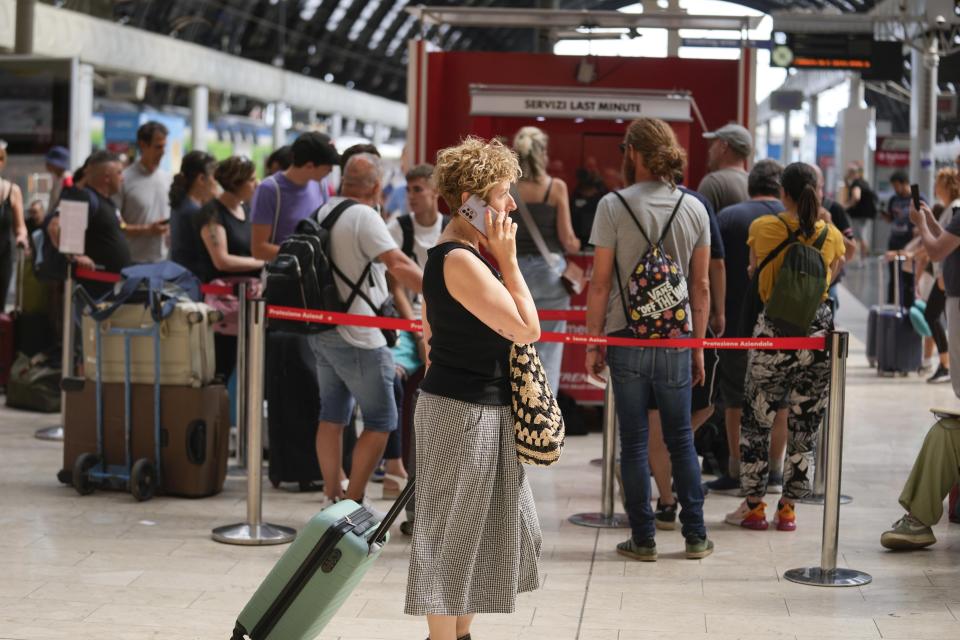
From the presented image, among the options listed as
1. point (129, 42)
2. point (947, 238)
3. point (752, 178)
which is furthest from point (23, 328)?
point (129, 42)

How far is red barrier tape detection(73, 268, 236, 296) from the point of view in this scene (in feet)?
23.1

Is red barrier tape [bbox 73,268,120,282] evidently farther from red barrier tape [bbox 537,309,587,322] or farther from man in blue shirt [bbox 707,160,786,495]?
man in blue shirt [bbox 707,160,786,495]

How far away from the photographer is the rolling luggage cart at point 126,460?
6.20 meters

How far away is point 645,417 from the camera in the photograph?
5.19m

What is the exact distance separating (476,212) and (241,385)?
3868mm

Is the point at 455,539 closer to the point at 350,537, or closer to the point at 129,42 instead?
the point at 350,537

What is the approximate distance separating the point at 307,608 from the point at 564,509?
266cm

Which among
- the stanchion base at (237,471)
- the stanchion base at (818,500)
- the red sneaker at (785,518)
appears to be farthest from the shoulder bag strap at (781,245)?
the stanchion base at (237,471)

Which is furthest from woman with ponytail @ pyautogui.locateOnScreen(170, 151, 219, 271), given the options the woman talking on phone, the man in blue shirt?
the woman talking on phone

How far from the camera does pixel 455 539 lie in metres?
3.61

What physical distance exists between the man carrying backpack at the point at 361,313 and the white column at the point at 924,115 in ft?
53.3

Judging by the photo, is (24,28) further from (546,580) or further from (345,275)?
(546,580)

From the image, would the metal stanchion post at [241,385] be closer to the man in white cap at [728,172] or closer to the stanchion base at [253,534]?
the stanchion base at [253,534]

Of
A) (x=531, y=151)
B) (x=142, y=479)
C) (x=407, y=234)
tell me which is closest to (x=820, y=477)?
(x=531, y=151)
